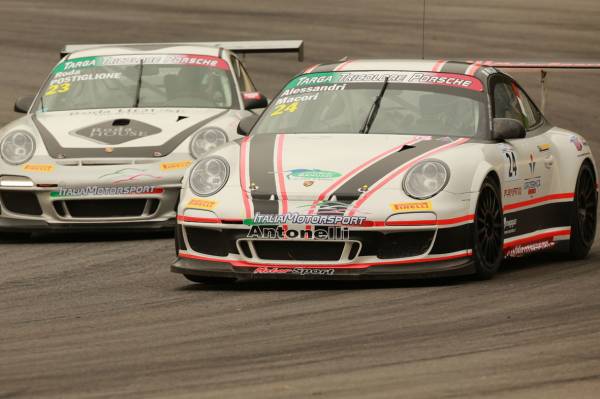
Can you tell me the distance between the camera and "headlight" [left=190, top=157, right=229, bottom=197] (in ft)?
31.5

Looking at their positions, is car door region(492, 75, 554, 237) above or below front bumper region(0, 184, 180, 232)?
above

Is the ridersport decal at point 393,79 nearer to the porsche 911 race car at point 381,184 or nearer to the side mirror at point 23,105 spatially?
the porsche 911 race car at point 381,184

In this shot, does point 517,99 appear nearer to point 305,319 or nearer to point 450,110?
point 450,110

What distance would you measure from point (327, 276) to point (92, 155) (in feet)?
13.1

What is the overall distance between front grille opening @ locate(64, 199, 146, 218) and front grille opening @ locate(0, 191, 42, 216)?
24cm

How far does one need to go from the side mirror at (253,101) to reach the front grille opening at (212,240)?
4.35m

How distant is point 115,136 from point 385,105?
319 centimetres

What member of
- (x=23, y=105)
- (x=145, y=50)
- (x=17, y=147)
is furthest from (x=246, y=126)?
(x=145, y=50)

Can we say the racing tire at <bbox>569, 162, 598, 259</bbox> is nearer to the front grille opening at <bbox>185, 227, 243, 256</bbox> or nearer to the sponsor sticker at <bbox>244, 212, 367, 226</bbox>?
the sponsor sticker at <bbox>244, 212, 367, 226</bbox>

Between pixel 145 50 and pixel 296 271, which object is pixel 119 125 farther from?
pixel 296 271

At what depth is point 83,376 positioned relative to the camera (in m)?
6.77

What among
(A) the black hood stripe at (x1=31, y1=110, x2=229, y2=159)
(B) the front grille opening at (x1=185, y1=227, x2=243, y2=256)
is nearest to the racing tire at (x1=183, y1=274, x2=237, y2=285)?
(B) the front grille opening at (x1=185, y1=227, x2=243, y2=256)

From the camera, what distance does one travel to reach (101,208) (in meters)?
12.6

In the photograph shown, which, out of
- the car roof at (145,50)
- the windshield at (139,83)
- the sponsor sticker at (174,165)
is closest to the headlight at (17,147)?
the windshield at (139,83)
